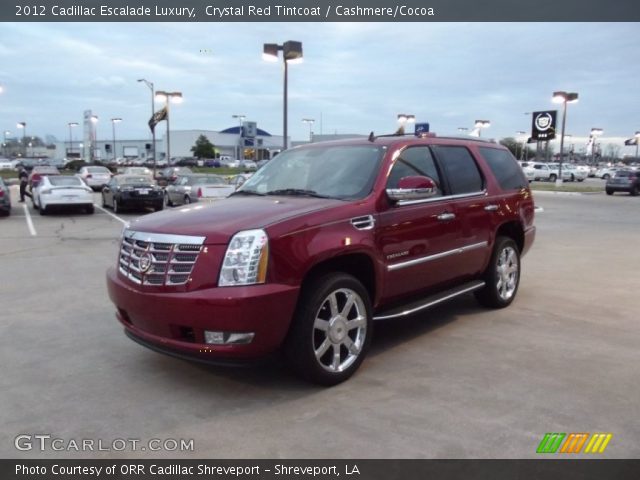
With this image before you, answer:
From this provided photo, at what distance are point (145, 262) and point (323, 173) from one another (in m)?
1.87

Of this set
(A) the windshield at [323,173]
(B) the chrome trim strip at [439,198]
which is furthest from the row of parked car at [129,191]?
(B) the chrome trim strip at [439,198]

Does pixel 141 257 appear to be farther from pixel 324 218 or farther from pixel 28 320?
pixel 28 320

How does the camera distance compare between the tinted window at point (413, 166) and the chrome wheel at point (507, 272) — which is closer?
the tinted window at point (413, 166)

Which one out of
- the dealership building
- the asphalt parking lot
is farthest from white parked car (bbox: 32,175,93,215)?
the dealership building

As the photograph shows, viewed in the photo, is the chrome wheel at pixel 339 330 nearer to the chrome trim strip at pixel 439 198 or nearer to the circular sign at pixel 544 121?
the chrome trim strip at pixel 439 198

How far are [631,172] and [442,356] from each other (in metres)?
32.0

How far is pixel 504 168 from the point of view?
675 cm

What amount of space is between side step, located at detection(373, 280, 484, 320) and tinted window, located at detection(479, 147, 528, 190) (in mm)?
1360

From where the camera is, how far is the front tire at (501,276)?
6297 mm

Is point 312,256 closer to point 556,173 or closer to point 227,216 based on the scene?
point 227,216

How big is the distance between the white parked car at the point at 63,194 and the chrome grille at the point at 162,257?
1547cm

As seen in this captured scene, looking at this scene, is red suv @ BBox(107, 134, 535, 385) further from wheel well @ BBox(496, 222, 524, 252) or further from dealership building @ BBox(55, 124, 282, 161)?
dealership building @ BBox(55, 124, 282, 161)
